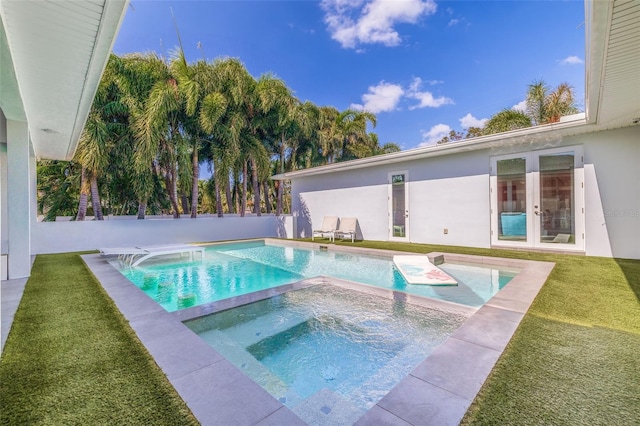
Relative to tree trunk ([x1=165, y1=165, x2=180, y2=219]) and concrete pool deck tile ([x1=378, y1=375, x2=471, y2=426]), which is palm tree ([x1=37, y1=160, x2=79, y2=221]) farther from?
concrete pool deck tile ([x1=378, y1=375, x2=471, y2=426])

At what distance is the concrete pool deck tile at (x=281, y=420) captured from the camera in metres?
1.71

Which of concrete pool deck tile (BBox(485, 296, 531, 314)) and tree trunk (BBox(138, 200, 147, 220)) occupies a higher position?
tree trunk (BBox(138, 200, 147, 220))

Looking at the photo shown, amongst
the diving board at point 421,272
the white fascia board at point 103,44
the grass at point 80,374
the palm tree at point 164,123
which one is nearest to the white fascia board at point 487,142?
the diving board at point 421,272

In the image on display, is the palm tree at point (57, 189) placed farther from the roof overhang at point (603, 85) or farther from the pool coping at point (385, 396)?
the roof overhang at point (603, 85)

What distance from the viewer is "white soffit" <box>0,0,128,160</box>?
8.43ft

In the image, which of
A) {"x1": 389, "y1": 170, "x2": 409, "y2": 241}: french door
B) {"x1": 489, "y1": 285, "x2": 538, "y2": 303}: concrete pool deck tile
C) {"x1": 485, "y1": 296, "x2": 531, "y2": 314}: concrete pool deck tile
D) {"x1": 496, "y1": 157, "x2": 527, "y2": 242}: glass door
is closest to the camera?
{"x1": 485, "y1": 296, "x2": 531, "y2": 314}: concrete pool deck tile

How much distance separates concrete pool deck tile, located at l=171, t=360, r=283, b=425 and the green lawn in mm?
85

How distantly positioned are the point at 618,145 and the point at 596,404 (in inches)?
300

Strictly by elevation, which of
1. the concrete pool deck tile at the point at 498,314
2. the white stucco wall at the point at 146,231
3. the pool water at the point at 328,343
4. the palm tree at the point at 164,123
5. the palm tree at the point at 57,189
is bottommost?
the pool water at the point at 328,343

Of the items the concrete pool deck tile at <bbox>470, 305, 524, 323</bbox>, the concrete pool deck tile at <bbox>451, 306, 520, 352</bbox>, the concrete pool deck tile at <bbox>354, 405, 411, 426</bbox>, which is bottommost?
the concrete pool deck tile at <bbox>354, 405, 411, 426</bbox>

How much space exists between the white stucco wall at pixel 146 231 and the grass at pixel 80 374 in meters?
7.58

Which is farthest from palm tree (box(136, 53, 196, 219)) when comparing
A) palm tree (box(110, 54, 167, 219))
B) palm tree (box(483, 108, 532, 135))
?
palm tree (box(483, 108, 532, 135))

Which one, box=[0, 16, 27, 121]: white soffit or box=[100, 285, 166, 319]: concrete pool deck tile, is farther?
box=[100, 285, 166, 319]: concrete pool deck tile

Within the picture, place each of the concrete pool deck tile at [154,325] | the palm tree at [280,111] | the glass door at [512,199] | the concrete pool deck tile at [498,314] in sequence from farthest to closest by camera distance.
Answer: the palm tree at [280,111] < the glass door at [512,199] < the concrete pool deck tile at [498,314] < the concrete pool deck tile at [154,325]
